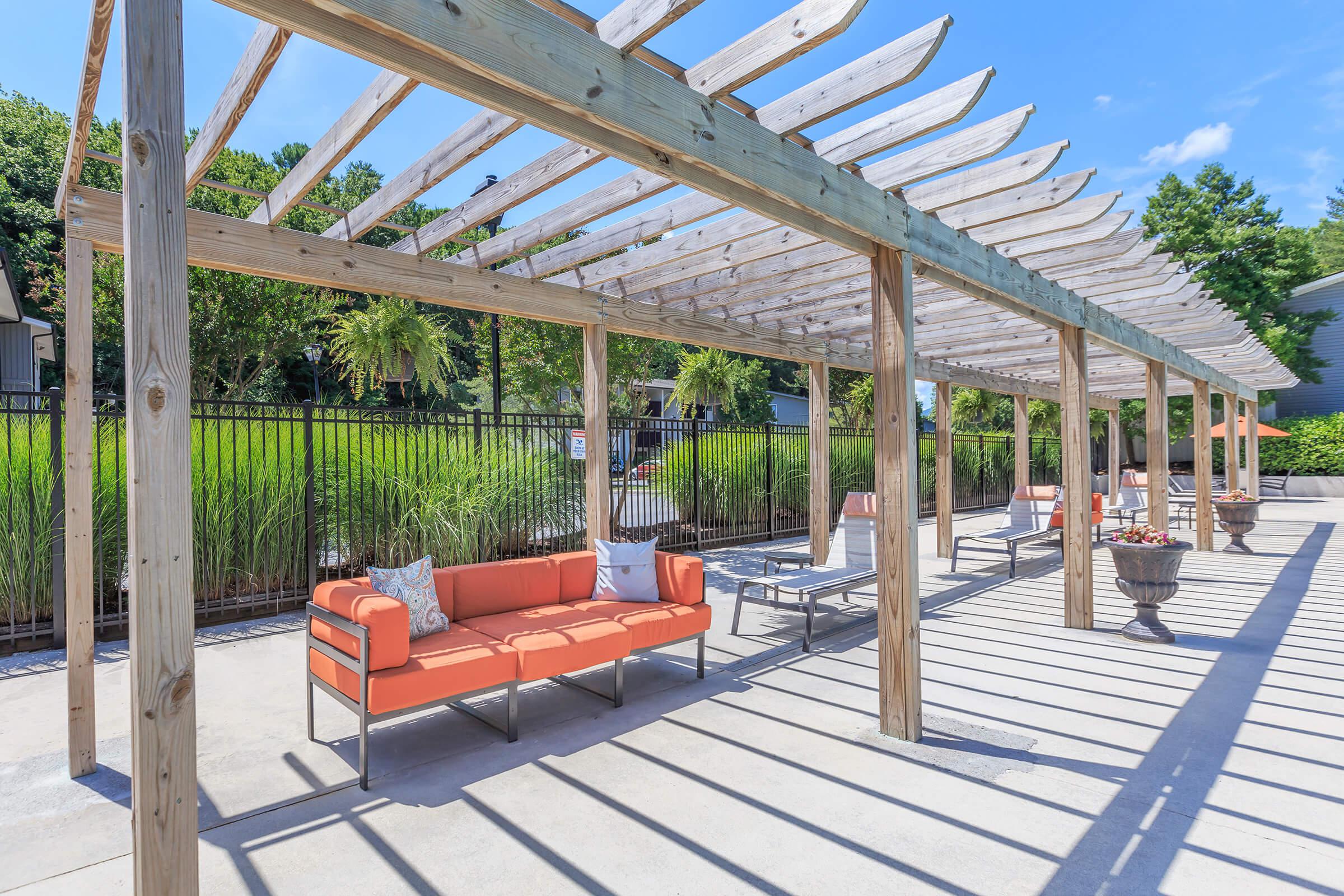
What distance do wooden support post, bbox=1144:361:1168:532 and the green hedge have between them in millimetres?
14309

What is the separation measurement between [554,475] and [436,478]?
4.40 ft

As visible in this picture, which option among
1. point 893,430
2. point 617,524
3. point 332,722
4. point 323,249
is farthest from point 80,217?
point 617,524

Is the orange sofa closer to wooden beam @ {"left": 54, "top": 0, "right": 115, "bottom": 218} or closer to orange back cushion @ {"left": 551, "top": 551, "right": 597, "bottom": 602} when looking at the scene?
orange back cushion @ {"left": 551, "top": 551, "right": 597, "bottom": 602}

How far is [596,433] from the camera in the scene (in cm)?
562

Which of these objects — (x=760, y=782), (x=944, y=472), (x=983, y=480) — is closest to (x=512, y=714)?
(x=760, y=782)

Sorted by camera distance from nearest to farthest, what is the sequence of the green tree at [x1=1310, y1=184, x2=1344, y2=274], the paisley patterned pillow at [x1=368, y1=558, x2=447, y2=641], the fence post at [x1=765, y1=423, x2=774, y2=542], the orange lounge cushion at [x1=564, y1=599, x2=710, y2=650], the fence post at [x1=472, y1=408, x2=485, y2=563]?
the paisley patterned pillow at [x1=368, y1=558, x2=447, y2=641], the orange lounge cushion at [x1=564, y1=599, x2=710, y2=650], the fence post at [x1=472, y1=408, x2=485, y2=563], the fence post at [x1=765, y1=423, x2=774, y2=542], the green tree at [x1=1310, y1=184, x2=1344, y2=274]

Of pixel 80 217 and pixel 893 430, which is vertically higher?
pixel 80 217

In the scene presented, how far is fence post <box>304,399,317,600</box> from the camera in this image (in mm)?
6035

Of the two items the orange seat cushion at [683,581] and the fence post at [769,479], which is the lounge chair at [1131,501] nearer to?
A: the fence post at [769,479]

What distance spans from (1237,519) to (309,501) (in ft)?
37.4

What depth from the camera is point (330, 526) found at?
6230 millimetres

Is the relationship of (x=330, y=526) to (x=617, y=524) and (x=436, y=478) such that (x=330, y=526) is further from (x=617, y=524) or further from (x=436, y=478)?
(x=617, y=524)

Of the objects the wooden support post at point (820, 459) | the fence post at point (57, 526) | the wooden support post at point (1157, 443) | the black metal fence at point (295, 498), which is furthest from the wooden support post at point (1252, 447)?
the fence post at point (57, 526)

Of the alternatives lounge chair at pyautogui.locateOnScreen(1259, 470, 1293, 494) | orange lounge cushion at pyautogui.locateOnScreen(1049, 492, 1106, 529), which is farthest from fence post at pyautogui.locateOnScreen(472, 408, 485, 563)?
lounge chair at pyautogui.locateOnScreen(1259, 470, 1293, 494)
